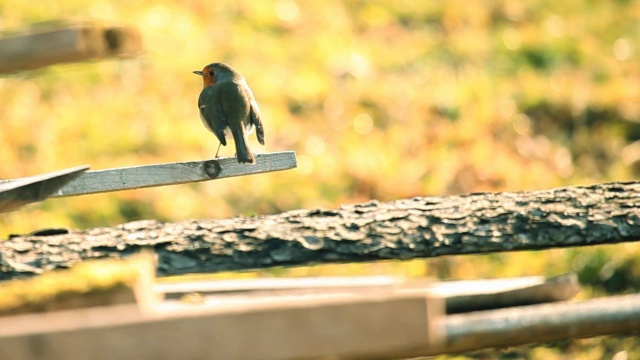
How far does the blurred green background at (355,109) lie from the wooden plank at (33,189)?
3813 millimetres

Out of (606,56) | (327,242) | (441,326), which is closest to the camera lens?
(441,326)

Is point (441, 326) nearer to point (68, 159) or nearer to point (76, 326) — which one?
point (76, 326)

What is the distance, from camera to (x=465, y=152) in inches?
346

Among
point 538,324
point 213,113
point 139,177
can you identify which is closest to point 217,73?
point 213,113

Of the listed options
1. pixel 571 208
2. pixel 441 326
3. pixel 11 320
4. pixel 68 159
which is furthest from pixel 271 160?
pixel 68 159

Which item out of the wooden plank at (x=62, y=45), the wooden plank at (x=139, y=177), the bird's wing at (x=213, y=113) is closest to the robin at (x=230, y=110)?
the bird's wing at (x=213, y=113)

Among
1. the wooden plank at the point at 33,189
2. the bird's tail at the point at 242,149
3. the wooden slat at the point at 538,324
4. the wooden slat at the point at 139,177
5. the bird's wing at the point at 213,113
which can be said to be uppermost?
the bird's wing at the point at 213,113

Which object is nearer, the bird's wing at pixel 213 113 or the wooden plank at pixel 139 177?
the wooden plank at pixel 139 177

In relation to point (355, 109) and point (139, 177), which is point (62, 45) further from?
point (355, 109)

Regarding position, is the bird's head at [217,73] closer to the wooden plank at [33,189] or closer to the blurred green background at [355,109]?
the blurred green background at [355,109]

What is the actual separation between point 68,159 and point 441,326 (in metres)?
5.68

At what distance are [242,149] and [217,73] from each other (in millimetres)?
1253

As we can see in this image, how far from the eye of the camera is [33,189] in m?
2.92

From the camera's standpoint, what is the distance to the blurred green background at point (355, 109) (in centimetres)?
743
